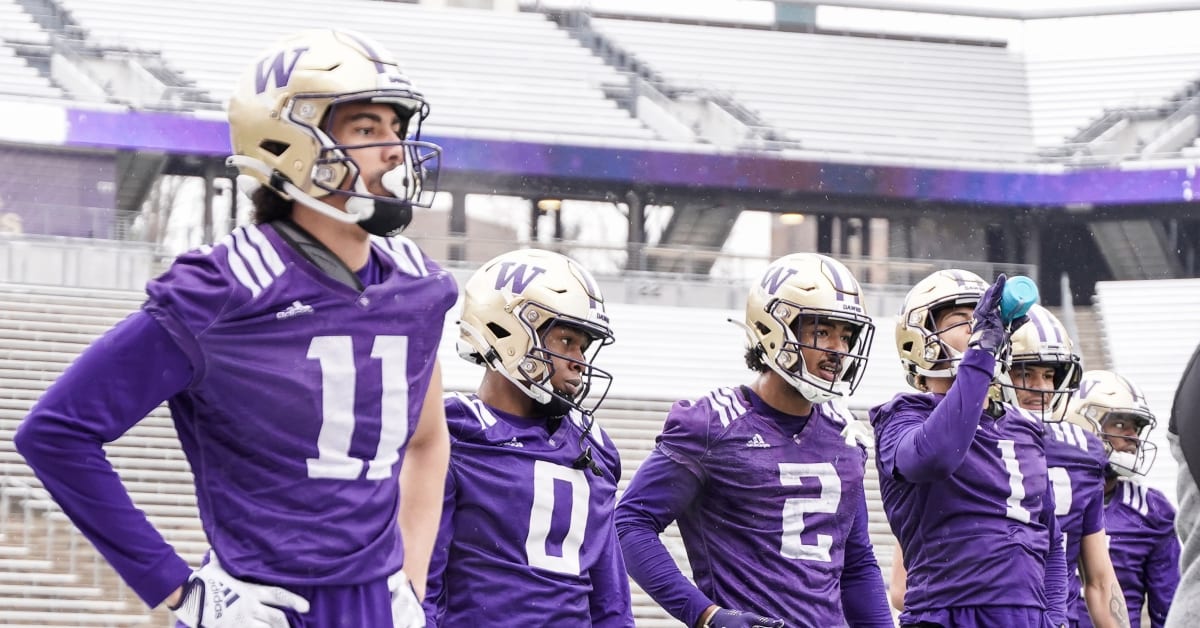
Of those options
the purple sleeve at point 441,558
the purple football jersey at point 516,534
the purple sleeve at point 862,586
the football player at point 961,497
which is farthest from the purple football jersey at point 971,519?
the purple sleeve at point 441,558

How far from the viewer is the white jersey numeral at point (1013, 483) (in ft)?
18.6

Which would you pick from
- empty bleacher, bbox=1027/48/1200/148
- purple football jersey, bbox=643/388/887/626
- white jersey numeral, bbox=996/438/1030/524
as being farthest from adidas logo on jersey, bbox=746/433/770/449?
empty bleacher, bbox=1027/48/1200/148

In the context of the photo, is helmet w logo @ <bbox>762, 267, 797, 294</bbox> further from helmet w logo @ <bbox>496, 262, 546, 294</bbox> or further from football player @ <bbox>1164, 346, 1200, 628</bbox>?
football player @ <bbox>1164, 346, 1200, 628</bbox>

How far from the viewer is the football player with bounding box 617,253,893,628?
4.98 m

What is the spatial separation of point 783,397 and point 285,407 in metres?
2.53

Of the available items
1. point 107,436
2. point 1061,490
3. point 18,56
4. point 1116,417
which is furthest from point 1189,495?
point 18,56

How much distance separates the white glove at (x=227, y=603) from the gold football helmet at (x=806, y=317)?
2.49m

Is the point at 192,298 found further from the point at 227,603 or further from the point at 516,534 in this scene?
the point at 516,534

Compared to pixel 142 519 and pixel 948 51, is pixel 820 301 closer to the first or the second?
pixel 142 519

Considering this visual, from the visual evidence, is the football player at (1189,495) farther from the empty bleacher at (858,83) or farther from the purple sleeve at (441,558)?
the empty bleacher at (858,83)

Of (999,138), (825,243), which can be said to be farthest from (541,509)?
(999,138)

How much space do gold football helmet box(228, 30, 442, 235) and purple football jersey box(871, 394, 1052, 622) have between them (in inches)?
113

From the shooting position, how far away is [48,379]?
1523 centimetres

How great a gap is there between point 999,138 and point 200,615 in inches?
988
